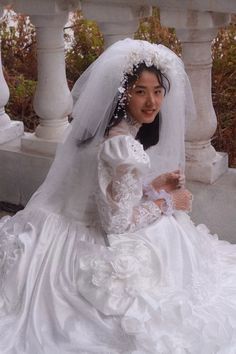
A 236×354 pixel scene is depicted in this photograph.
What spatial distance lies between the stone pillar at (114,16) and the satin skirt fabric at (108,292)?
863 millimetres

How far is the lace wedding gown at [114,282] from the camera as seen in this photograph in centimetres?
235

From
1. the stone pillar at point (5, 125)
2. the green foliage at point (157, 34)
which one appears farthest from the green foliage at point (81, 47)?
the stone pillar at point (5, 125)

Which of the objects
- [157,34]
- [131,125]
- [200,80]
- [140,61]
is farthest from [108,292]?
[157,34]

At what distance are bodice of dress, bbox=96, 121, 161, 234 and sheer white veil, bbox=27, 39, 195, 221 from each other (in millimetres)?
95

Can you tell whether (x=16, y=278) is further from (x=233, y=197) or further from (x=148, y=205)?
(x=233, y=197)

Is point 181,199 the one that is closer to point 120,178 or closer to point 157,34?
point 120,178

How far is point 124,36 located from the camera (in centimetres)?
302

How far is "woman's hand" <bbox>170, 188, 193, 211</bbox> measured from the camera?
266cm

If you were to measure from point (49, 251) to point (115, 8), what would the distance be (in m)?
1.06

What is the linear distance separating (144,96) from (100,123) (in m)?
0.18

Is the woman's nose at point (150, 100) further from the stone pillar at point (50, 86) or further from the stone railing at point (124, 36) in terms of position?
the stone pillar at point (50, 86)

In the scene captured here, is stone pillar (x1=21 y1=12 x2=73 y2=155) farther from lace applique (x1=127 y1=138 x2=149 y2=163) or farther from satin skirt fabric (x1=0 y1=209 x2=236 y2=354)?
lace applique (x1=127 y1=138 x2=149 y2=163)

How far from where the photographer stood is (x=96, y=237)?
2.52 meters

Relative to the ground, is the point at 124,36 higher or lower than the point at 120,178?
higher
